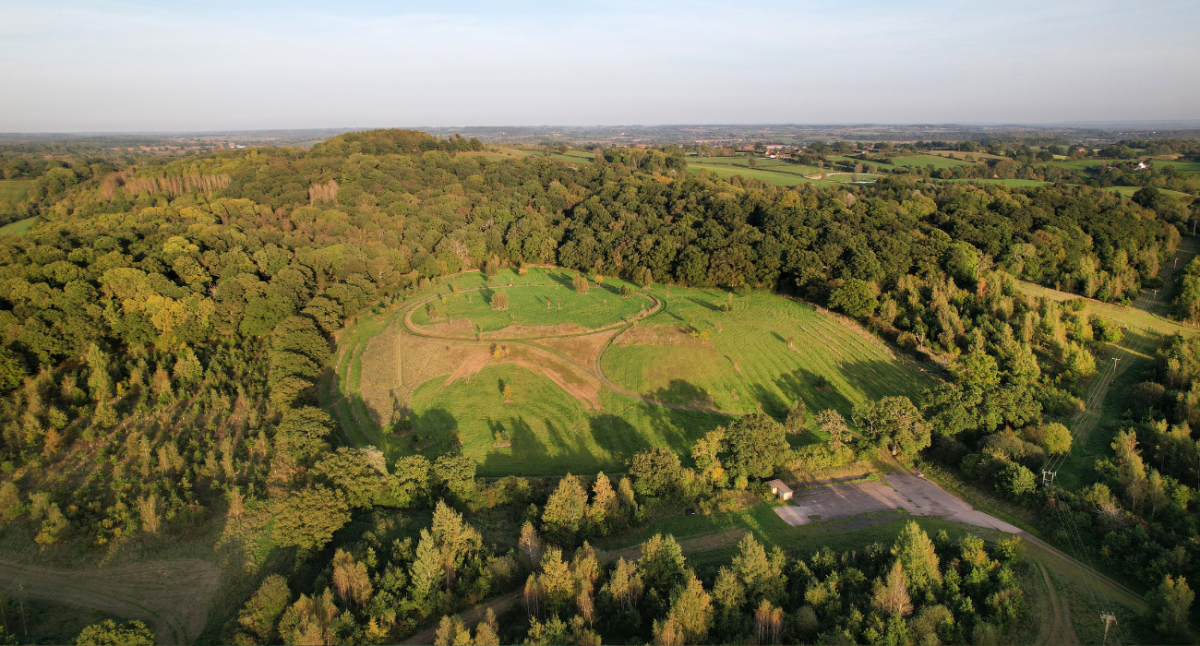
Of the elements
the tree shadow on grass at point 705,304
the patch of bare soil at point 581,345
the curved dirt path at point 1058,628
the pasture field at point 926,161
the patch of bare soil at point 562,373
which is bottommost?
the curved dirt path at point 1058,628

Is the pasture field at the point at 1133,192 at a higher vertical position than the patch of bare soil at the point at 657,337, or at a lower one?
higher

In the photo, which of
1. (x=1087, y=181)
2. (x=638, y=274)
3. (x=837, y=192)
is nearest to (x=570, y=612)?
(x=638, y=274)

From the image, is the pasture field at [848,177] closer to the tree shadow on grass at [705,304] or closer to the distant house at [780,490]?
the tree shadow on grass at [705,304]

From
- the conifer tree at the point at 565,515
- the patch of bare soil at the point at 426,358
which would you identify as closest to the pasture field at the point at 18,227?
the patch of bare soil at the point at 426,358

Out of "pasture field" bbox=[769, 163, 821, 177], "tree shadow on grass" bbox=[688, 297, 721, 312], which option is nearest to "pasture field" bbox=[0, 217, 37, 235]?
"tree shadow on grass" bbox=[688, 297, 721, 312]

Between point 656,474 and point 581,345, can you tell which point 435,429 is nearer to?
point 581,345
